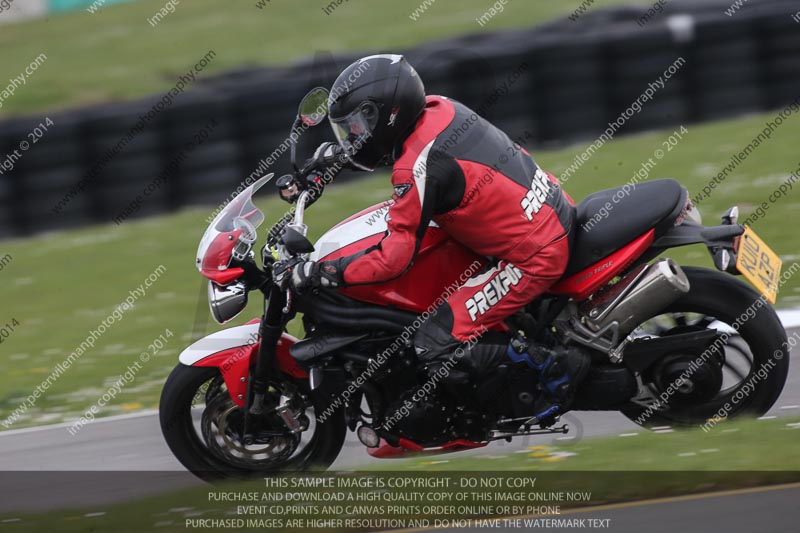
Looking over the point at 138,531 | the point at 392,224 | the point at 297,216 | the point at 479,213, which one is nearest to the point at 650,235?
the point at 479,213

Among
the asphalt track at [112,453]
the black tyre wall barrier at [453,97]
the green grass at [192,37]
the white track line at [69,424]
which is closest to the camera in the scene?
the asphalt track at [112,453]

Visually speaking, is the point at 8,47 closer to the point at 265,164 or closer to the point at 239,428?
the point at 265,164

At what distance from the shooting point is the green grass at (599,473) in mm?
4512

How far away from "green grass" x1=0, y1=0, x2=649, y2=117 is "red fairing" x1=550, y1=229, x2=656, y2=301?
11.1 metres

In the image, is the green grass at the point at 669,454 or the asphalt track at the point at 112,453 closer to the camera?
the green grass at the point at 669,454

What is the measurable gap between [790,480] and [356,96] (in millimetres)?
2386

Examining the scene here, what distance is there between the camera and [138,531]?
454 cm

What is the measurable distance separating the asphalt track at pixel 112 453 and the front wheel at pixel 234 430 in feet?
0.47

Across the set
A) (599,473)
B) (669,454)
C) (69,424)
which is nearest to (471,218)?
(599,473)

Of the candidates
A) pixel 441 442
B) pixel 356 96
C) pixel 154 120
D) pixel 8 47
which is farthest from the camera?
pixel 8 47

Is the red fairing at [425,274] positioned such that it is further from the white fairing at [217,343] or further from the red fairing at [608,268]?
the white fairing at [217,343]

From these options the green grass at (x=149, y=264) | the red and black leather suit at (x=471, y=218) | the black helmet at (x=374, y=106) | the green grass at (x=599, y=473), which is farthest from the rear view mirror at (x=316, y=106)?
the green grass at (x=149, y=264)

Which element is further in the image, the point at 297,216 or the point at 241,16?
the point at 241,16

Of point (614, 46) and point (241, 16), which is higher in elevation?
point (614, 46)
